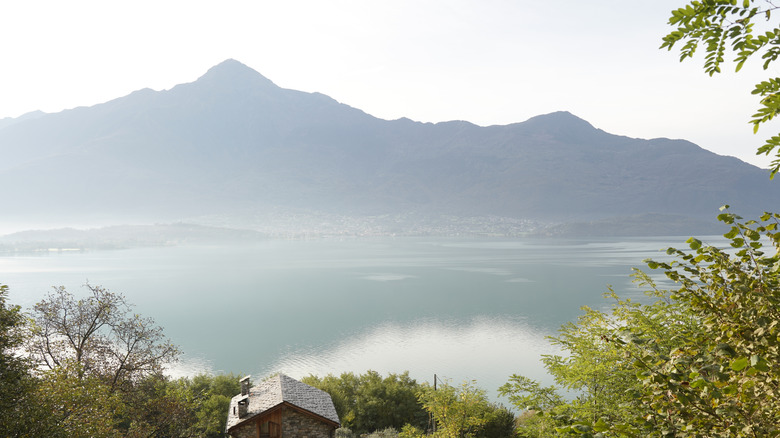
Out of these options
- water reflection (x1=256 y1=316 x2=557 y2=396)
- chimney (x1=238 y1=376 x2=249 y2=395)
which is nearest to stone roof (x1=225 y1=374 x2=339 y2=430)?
Result: chimney (x1=238 y1=376 x2=249 y2=395)

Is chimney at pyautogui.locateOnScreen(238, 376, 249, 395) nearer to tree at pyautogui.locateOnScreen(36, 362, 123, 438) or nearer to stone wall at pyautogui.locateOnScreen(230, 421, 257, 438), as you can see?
stone wall at pyautogui.locateOnScreen(230, 421, 257, 438)

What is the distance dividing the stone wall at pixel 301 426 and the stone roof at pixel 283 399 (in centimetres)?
54

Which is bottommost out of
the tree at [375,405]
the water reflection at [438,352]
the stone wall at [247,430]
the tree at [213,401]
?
the water reflection at [438,352]

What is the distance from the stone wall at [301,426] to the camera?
88.2 feet

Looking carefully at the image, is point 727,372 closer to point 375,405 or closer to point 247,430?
point 247,430

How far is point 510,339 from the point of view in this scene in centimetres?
8294

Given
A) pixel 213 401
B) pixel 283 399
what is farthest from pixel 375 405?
→ pixel 283 399

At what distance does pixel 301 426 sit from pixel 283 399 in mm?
1935

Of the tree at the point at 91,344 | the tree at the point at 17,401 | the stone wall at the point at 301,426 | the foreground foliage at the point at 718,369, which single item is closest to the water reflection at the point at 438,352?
the stone wall at the point at 301,426

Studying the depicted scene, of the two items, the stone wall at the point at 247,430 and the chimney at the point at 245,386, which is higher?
the chimney at the point at 245,386

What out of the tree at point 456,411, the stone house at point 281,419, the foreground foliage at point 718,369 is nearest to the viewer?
the foreground foliage at point 718,369

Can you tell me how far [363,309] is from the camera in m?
112

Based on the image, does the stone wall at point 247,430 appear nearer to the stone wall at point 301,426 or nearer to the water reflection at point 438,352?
the stone wall at point 301,426

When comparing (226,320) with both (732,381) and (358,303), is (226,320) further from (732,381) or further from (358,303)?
(732,381)
